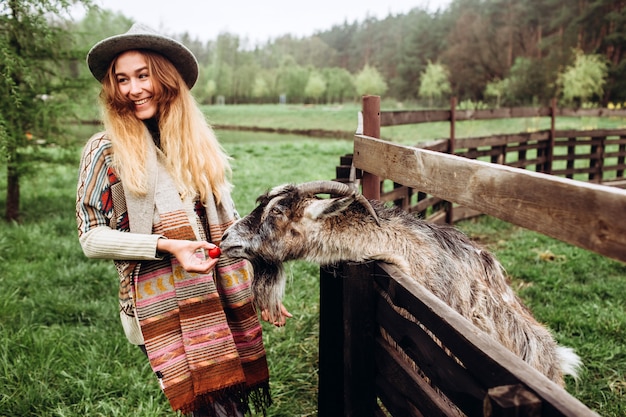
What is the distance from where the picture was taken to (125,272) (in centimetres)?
223

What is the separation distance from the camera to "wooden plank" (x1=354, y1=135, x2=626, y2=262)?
3.46ft

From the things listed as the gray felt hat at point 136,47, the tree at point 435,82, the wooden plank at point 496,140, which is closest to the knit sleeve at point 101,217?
the gray felt hat at point 136,47

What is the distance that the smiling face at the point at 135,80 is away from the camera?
2314mm

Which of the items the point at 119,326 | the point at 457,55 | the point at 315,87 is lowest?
the point at 119,326

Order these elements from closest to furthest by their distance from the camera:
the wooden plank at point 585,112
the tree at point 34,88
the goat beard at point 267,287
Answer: the goat beard at point 267,287 → the tree at point 34,88 → the wooden plank at point 585,112

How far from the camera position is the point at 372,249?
2.34m

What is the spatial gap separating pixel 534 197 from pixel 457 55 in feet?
175

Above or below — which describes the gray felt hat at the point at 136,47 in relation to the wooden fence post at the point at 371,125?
above

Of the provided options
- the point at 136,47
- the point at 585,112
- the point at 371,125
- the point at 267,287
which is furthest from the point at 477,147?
the point at 136,47

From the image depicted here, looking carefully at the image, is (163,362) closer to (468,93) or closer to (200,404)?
(200,404)

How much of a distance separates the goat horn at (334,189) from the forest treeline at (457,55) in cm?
696

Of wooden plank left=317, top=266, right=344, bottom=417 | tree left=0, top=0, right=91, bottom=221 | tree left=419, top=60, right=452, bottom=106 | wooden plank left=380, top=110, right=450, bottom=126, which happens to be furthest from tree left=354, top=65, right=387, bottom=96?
wooden plank left=317, top=266, right=344, bottom=417

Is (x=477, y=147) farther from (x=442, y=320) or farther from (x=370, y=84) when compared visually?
(x=370, y=84)

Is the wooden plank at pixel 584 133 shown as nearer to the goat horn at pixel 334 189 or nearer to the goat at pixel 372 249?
the goat at pixel 372 249
